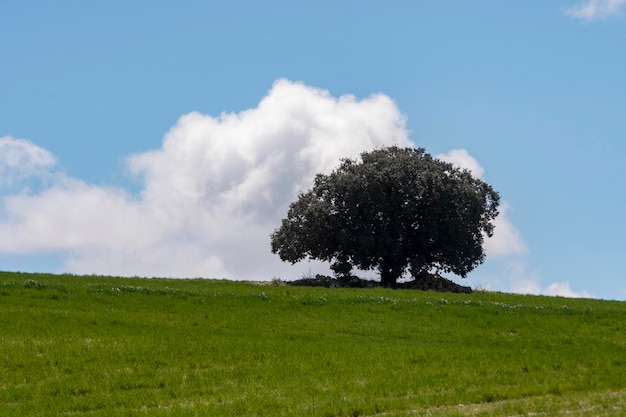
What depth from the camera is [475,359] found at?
1056 inches

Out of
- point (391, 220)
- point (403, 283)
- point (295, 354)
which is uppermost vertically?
point (391, 220)

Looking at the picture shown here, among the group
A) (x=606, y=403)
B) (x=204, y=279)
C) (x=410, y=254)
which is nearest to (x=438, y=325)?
(x=606, y=403)

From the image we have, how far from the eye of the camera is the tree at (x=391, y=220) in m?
62.6

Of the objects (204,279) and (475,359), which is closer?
(475,359)

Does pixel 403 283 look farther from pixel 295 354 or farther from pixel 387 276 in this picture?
pixel 295 354

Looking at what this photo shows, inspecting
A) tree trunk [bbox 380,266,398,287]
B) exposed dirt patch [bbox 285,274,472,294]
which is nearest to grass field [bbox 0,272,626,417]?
exposed dirt patch [bbox 285,274,472,294]

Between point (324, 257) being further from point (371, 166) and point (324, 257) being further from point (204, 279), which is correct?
point (204, 279)

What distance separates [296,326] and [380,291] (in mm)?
12719

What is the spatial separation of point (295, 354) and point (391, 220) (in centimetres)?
3689

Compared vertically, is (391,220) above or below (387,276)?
above

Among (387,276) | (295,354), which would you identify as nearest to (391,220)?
(387,276)

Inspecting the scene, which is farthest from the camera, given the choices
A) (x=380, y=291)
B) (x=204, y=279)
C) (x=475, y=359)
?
(x=204, y=279)

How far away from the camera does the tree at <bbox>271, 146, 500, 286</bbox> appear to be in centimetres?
6256

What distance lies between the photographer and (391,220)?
2489 inches
